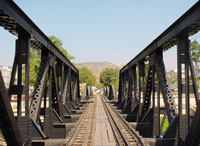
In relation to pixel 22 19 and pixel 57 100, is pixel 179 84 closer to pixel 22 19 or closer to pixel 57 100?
pixel 22 19

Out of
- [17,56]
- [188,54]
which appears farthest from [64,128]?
[188,54]

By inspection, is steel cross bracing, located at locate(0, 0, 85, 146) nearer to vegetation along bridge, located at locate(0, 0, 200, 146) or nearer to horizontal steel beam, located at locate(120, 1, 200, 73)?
vegetation along bridge, located at locate(0, 0, 200, 146)

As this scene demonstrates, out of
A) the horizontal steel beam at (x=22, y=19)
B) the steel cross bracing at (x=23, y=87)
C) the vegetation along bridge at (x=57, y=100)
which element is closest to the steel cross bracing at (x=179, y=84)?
the vegetation along bridge at (x=57, y=100)

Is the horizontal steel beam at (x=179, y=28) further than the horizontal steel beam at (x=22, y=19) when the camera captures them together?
Yes

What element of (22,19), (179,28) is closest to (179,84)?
(179,28)

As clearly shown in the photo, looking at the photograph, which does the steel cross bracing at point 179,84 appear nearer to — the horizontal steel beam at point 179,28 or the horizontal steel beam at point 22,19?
the horizontal steel beam at point 179,28

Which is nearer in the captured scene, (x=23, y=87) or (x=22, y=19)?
(x=22, y=19)

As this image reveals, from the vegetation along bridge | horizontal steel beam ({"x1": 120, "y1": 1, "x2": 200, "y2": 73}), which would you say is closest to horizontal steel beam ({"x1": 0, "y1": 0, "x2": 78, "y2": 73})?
the vegetation along bridge

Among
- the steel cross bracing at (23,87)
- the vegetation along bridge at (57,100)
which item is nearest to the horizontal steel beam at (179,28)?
the vegetation along bridge at (57,100)

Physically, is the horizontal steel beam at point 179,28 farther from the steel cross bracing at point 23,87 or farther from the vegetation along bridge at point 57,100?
the steel cross bracing at point 23,87

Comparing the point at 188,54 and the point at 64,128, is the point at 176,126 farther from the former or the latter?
the point at 64,128

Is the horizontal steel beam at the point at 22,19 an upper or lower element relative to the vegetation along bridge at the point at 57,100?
upper

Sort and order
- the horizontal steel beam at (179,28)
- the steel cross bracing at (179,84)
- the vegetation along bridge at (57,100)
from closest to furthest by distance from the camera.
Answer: the vegetation along bridge at (57,100) < the horizontal steel beam at (179,28) < the steel cross bracing at (179,84)

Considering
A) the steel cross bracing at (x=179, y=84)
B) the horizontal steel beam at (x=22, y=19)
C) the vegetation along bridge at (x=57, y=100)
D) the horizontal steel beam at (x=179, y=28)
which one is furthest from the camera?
the steel cross bracing at (x=179, y=84)
